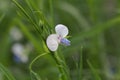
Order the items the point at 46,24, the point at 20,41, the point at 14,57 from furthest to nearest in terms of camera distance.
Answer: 1. the point at 20,41
2. the point at 14,57
3. the point at 46,24

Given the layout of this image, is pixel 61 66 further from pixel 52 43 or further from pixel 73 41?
pixel 73 41

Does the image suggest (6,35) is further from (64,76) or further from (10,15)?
(64,76)

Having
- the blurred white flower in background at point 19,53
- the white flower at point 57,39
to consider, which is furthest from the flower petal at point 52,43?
the blurred white flower in background at point 19,53

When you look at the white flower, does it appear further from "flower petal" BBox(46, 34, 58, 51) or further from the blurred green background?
the blurred green background

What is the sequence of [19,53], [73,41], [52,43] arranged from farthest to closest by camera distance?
[19,53] → [73,41] → [52,43]

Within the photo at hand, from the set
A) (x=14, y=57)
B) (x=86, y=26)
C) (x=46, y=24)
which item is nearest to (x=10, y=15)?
(x=14, y=57)

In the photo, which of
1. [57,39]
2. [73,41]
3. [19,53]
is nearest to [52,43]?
[57,39]

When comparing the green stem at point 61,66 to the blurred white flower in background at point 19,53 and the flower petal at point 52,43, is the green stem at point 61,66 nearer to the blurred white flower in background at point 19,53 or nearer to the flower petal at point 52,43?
the flower petal at point 52,43

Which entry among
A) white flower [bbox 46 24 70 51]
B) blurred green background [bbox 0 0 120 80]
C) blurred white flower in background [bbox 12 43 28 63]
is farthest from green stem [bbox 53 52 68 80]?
blurred white flower in background [bbox 12 43 28 63]
